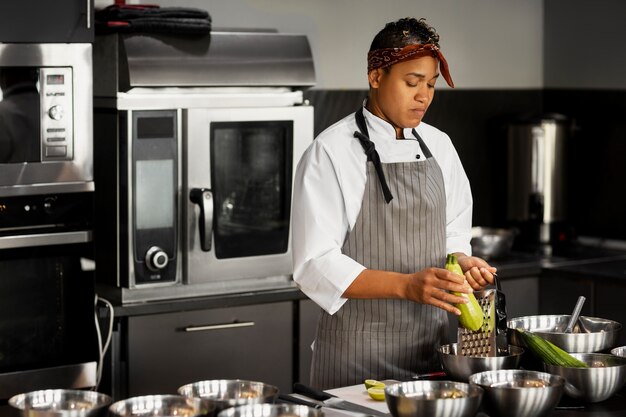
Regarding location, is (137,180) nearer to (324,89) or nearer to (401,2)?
(324,89)

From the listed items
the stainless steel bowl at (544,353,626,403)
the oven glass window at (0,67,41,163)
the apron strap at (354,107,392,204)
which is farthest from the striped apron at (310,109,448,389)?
the oven glass window at (0,67,41,163)

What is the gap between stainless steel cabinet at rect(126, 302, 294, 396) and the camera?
3.56 m

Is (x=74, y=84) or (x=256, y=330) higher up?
(x=74, y=84)

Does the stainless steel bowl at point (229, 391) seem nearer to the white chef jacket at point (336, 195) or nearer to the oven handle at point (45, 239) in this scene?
the white chef jacket at point (336, 195)

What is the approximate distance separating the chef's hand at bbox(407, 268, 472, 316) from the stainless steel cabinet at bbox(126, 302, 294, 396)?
1.35 m

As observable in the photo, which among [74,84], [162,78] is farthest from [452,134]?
[74,84]

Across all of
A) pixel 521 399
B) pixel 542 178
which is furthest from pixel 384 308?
pixel 542 178

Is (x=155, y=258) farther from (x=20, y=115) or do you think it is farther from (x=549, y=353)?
(x=549, y=353)

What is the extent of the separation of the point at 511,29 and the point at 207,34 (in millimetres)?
1834

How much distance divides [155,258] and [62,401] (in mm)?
1585

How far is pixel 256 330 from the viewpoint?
3779 millimetres

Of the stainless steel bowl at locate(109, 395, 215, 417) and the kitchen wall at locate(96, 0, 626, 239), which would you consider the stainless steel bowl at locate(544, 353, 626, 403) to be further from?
the kitchen wall at locate(96, 0, 626, 239)

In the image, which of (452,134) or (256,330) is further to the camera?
(452,134)

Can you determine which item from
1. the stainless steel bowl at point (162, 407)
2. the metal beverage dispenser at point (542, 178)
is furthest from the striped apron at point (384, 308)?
the metal beverage dispenser at point (542, 178)
